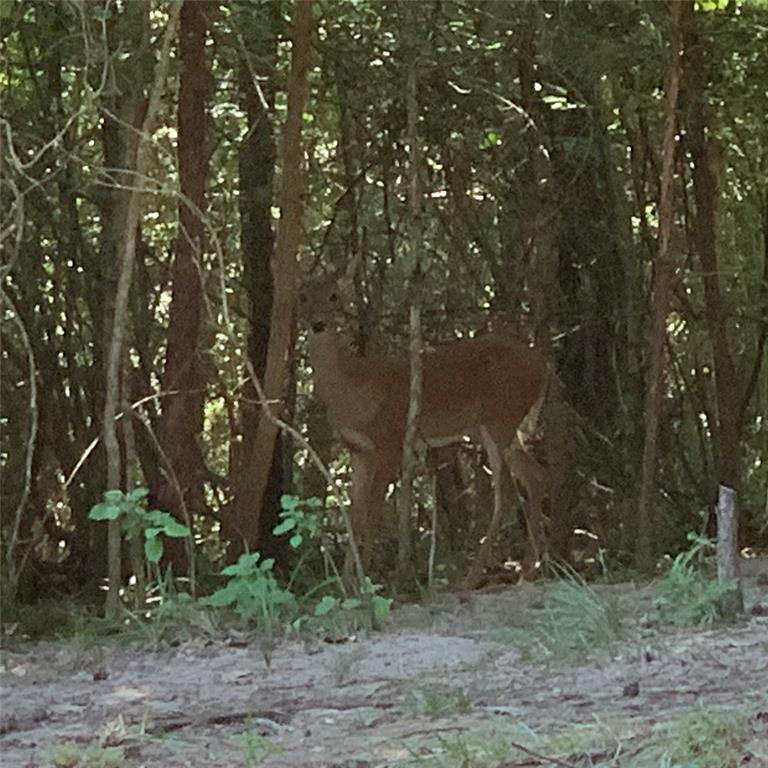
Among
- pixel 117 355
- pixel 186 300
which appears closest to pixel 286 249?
pixel 186 300

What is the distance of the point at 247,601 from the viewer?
560cm

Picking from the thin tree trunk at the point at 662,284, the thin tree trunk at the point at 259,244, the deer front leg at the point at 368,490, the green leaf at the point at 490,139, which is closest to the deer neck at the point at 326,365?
the deer front leg at the point at 368,490

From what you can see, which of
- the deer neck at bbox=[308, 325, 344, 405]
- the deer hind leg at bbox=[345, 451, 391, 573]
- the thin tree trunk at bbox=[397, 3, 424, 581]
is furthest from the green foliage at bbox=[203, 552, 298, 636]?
the deer neck at bbox=[308, 325, 344, 405]

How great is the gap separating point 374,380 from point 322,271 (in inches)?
25.6

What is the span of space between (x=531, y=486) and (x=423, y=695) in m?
5.25

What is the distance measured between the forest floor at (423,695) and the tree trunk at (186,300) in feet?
4.36

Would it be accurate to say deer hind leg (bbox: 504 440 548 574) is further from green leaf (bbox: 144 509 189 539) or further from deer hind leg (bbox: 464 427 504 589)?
green leaf (bbox: 144 509 189 539)

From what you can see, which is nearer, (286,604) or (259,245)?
(286,604)

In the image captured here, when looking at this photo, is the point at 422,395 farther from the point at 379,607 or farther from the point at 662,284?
the point at 379,607

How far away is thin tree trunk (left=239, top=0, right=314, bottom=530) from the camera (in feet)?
22.2

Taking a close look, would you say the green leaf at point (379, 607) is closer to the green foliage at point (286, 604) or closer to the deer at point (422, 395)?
the green foliage at point (286, 604)

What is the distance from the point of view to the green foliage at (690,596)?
5.11 metres

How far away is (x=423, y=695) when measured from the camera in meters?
4.04

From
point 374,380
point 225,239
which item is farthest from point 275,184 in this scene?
point 374,380
